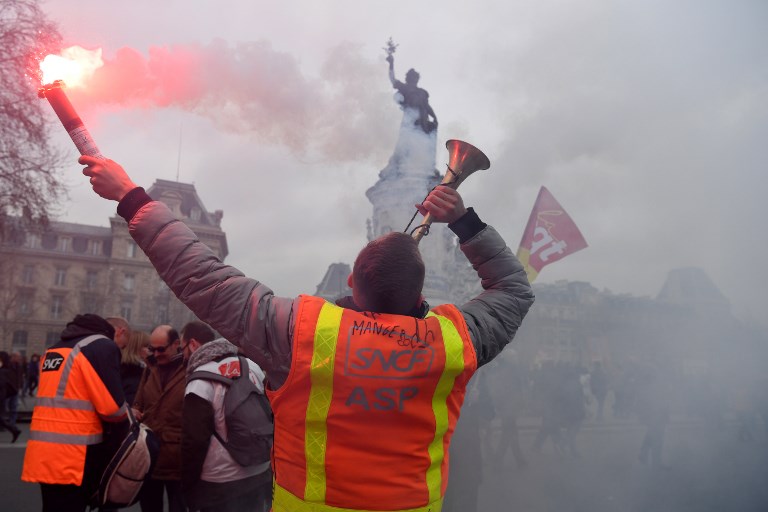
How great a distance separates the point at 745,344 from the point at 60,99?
33.5 feet

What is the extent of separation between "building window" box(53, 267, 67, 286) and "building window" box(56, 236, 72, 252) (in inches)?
66.6

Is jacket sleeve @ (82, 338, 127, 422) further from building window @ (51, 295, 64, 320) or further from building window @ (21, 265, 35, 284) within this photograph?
building window @ (21, 265, 35, 284)

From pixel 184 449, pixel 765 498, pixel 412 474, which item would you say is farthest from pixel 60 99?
pixel 765 498

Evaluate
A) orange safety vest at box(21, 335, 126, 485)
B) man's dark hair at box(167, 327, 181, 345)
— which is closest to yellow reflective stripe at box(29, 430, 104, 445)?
orange safety vest at box(21, 335, 126, 485)

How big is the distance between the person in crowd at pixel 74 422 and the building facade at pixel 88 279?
38.1 m

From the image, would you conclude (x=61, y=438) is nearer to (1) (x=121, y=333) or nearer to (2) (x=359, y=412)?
(1) (x=121, y=333)

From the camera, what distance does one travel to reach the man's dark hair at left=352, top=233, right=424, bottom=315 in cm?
158

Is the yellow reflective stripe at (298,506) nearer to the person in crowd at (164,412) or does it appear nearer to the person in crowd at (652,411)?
the person in crowd at (164,412)

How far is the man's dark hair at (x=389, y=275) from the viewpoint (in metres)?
1.58

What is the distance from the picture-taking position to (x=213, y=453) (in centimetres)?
319

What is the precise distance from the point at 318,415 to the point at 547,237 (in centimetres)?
873

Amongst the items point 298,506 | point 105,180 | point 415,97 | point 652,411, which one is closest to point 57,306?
point 415,97

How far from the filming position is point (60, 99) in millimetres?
1612

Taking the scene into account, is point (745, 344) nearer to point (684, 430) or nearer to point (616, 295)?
point (684, 430)
